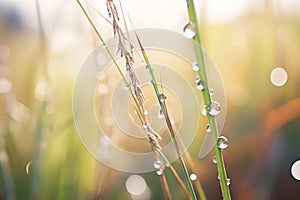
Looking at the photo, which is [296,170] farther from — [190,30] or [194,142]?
[190,30]

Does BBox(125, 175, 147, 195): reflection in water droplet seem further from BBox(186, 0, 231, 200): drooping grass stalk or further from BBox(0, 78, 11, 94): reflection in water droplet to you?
BBox(186, 0, 231, 200): drooping grass stalk

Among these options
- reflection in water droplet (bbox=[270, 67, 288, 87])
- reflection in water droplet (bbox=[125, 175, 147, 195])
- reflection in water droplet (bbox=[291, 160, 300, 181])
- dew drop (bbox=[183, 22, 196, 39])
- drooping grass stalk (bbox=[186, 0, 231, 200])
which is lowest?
drooping grass stalk (bbox=[186, 0, 231, 200])

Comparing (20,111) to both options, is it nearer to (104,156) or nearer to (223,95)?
(104,156)

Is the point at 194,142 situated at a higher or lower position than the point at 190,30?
higher

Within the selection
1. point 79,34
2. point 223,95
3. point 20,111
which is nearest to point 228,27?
point 223,95

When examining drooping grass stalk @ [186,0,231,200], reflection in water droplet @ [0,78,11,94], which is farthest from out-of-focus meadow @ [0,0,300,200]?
drooping grass stalk @ [186,0,231,200]

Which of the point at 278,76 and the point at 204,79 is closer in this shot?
the point at 204,79

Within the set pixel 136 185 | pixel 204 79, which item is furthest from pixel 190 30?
pixel 136 185
